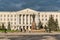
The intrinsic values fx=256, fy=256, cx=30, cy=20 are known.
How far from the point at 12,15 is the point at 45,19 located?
19788 mm

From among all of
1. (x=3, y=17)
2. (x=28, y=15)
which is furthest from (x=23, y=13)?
(x=3, y=17)

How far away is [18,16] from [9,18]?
7.09 meters

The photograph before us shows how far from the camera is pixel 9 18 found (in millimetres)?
153125

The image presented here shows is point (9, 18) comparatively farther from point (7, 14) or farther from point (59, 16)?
point (59, 16)

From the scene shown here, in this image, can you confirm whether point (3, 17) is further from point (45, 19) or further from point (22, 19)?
point (45, 19)

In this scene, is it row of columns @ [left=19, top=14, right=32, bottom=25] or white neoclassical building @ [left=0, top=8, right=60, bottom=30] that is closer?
white neoclassical building @ [left=0, top=8, right=60, bottom=30]

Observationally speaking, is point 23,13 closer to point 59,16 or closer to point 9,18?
point 9,18

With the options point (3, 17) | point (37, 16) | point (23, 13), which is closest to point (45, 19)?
point (37, 16)

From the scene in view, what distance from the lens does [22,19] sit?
5812 inches

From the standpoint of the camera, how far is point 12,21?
152 metres

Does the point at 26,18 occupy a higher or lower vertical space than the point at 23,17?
lower

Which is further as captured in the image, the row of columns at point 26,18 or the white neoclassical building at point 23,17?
the row of columns at point 26,18

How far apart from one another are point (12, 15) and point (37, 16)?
15078 mm

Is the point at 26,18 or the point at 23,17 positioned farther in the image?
the point at 23,17
